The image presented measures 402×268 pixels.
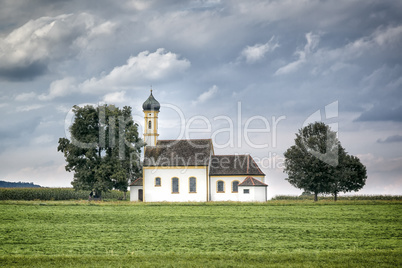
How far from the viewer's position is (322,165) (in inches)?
2242

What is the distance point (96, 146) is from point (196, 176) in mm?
13288

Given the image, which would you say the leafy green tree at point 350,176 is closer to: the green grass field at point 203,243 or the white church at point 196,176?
the white church at point 196,176

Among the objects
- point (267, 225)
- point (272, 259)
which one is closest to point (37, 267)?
point (272, 259)

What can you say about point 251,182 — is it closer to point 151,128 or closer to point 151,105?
point 151,128

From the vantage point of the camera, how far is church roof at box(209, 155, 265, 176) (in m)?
56.8

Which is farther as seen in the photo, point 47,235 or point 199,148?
point 199,148

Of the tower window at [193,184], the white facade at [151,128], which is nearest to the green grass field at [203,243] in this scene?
the tower window at [193,184]

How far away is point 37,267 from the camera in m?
14.6

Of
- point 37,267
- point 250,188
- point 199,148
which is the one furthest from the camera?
point 199,148

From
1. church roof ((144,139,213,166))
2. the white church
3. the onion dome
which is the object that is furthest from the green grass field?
the onion dome

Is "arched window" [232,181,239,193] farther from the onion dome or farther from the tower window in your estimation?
the onion dome

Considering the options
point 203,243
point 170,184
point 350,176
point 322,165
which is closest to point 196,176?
point 170,184

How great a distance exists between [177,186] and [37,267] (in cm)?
4303

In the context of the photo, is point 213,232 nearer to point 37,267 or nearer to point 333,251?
point 333,251
